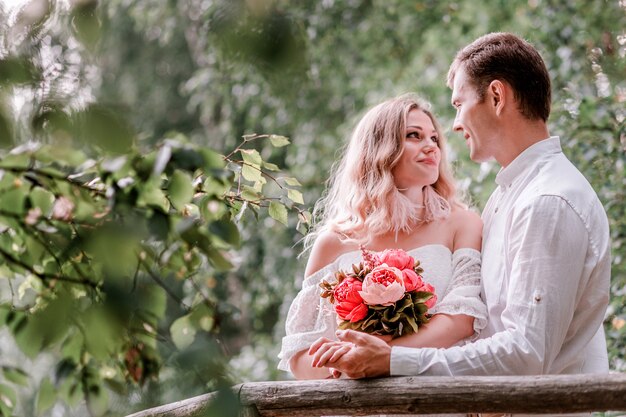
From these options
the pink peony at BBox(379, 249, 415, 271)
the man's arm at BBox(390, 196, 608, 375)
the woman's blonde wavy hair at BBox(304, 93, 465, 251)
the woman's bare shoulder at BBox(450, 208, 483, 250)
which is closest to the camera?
the man's arm at BBox(390, 196, 608, 375)

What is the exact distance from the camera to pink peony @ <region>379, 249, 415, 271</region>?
222cm

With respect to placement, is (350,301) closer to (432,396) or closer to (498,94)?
(432,396)

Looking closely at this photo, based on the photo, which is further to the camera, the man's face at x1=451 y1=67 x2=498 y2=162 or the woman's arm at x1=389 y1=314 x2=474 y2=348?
the man's face at x1=451 y1=67 x2=498 y2=162

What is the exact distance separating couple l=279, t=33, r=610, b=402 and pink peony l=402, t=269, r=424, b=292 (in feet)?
0.34

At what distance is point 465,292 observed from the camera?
7.28 ft

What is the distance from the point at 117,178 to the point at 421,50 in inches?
228

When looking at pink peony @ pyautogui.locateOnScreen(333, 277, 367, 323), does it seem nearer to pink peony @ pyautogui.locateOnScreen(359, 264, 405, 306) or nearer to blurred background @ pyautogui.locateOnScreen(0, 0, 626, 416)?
pink peony @ pyautogui.locateOnScreen(359, 264, 405, 306)

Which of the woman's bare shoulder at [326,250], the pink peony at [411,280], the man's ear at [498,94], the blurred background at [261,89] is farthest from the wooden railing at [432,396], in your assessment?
the man's ear at [498,94]

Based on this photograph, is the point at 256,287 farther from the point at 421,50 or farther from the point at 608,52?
the point at 608,52

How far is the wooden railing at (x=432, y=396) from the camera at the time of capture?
1.68 metres

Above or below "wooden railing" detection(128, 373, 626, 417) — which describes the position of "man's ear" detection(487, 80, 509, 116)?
above

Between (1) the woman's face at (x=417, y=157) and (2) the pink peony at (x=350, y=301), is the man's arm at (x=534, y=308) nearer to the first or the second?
(2) the pink peony at (x=350, y=301)

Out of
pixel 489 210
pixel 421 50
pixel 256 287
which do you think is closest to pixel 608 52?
pixel 421 50

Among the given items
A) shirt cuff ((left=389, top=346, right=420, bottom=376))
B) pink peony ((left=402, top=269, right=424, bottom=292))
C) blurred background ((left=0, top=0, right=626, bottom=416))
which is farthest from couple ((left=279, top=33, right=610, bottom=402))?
blurred background ((left=0, top=0, right=626, bottom=416))
